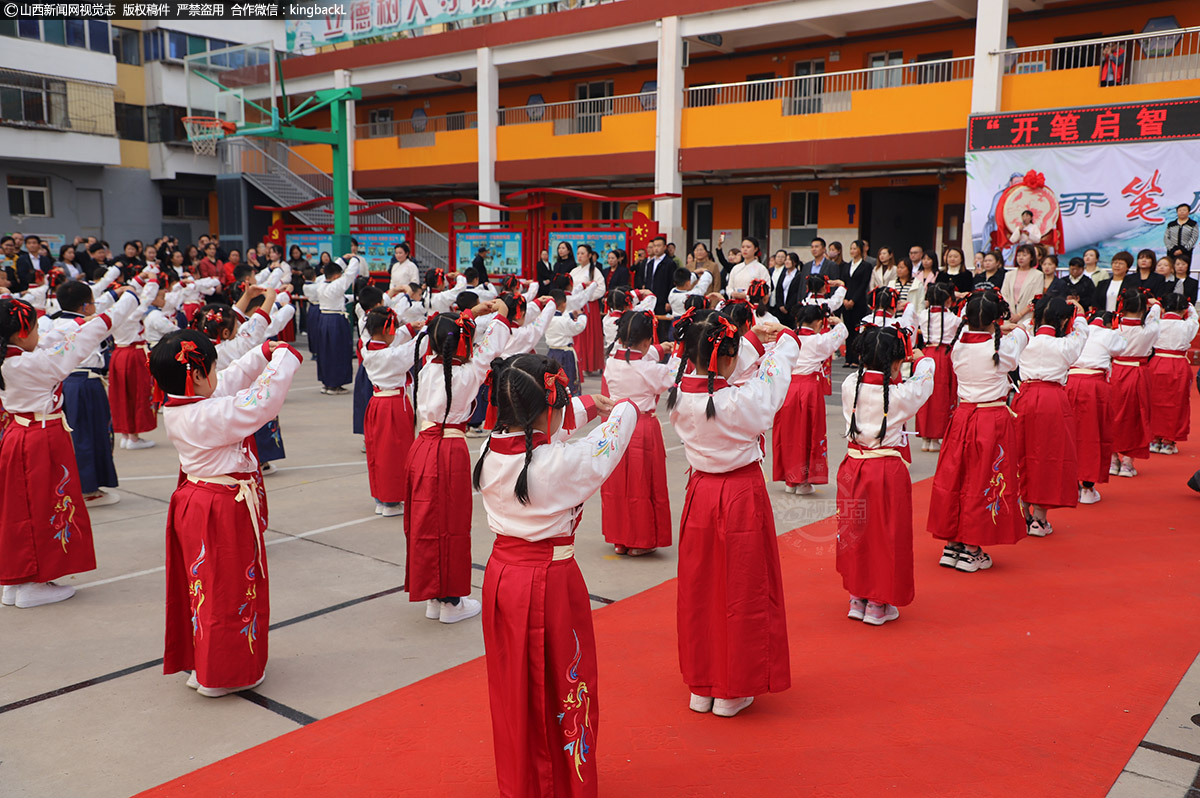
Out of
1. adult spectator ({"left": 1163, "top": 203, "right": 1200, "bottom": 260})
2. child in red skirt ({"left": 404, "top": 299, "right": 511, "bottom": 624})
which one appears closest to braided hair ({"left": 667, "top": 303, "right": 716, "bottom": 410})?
child in red skirt ({"left": 404, "top": 299, "right": 511, "bottom": 624})

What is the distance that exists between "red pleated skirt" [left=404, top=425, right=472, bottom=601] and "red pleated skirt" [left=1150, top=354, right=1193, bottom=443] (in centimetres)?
623

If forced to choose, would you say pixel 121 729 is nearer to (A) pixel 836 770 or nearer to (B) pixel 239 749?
(B) pixel 239 749

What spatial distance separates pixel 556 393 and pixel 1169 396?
→ 23.4 feet

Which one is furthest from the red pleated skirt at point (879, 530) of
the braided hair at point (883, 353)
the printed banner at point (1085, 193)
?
the printed banner at point (1085, 193)

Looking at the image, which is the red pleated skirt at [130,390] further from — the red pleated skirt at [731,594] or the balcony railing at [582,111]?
the balcony railing at [582,111]

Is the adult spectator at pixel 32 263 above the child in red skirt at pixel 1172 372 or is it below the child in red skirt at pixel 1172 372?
above

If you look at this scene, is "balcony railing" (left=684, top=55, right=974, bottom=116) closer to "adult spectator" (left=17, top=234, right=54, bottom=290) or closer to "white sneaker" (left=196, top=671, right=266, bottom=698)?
"adult spectator" (left=17, top=234, right=54, bottom=290)

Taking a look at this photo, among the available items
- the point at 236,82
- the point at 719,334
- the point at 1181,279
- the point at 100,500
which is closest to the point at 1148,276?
the point at 1181,279

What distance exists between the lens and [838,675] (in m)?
3.76

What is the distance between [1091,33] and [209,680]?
1618cm

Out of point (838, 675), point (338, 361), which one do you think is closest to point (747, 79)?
Result: point (338, 361)

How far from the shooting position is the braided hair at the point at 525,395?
2611 millimetres

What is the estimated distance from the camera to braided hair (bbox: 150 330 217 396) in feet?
11.1

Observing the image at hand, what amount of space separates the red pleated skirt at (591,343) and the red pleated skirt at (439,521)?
7.53 meters
